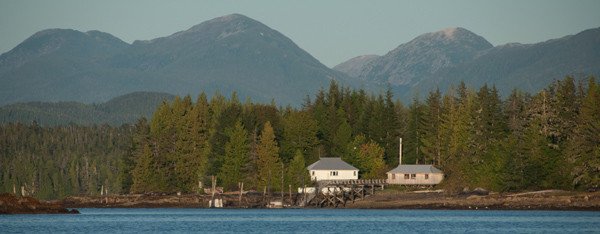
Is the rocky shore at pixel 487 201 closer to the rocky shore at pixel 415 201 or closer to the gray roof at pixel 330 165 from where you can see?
the rocky shore at pixel 415 201

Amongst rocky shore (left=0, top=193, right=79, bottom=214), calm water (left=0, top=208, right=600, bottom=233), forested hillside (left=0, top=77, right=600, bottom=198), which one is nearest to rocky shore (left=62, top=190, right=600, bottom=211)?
calm water (left=0, top=208, right=600, bottom=233)

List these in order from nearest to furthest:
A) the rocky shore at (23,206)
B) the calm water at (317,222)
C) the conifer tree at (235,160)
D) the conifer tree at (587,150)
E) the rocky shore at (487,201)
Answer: the calm water at (317,222)
the rocky shore at (487,201)
the conifer tree at (587,150)
the rocky shore at (23,206)
the conifer tree at (235,160)

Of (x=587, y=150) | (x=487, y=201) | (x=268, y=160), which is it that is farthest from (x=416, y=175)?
(x=587, y=150)

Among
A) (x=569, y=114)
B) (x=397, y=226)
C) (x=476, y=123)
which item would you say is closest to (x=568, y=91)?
(x=569, y=114)

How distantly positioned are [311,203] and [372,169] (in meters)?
11.4

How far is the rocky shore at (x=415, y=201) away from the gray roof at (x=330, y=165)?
5641 millimetres

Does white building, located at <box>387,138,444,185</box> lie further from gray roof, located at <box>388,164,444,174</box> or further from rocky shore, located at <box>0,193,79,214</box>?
rocky shore, located at <box>0,193,79,214</box>

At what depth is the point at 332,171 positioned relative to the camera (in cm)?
13625

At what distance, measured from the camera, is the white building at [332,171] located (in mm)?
136125

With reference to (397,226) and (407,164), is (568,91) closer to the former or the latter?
(407,164)

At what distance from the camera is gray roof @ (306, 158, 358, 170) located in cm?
13650

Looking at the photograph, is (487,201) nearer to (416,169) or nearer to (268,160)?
(416,169)

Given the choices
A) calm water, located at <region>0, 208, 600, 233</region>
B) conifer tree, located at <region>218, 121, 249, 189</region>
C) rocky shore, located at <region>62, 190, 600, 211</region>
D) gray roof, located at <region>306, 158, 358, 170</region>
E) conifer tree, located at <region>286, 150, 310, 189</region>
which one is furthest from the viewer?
conifer tree, located at <region>218, 121, 249, 189</region>

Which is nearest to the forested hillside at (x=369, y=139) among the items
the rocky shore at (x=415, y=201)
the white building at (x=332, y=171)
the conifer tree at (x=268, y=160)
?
the conifer tree at (x=268, y=160)
